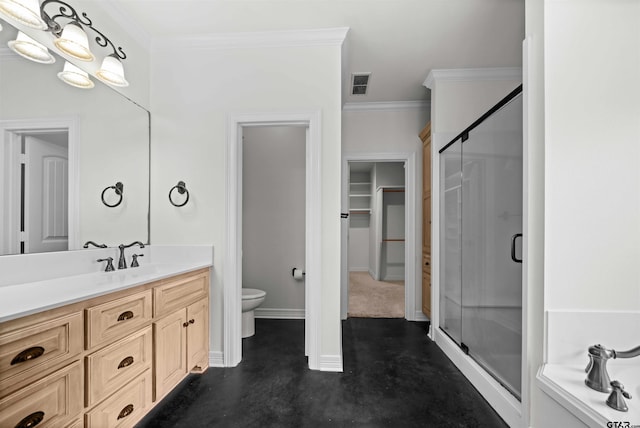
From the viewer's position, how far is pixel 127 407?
141cm

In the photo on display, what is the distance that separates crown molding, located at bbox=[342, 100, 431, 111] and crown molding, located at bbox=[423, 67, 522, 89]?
0.60 meters

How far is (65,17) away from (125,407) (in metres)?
2.13

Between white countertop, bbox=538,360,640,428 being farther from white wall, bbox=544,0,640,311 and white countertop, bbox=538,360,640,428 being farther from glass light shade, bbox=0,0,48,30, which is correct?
glass light shade, bbox=0,0,48,30

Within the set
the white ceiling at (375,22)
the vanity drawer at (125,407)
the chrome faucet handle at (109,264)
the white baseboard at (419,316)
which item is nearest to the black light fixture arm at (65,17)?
the white ceiling at (375,22)

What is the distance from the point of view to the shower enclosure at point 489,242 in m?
1.69

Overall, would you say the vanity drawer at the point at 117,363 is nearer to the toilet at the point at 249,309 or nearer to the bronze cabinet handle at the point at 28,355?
the bronze cabinet handle at the point at 28,355

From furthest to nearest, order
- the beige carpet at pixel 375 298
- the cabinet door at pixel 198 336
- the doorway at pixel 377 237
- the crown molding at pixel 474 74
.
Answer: the doorway at pixel 377 237, the beige carpet at pixel 375 298, the crown molding at pixel 474 74, the cabinet door at pixel 198 336

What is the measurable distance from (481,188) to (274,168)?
216 centimetres

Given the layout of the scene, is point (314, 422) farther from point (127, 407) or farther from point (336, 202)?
point (336, 202)

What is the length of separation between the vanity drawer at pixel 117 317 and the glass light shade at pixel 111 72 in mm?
1377

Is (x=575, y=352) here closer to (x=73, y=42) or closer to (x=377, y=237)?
(x=73, y=42)

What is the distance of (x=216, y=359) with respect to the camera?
230 cm

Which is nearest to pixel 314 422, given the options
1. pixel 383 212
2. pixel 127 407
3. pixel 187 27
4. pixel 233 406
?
pixel 233 406

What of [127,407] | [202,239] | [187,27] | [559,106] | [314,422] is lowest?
[314,422]
